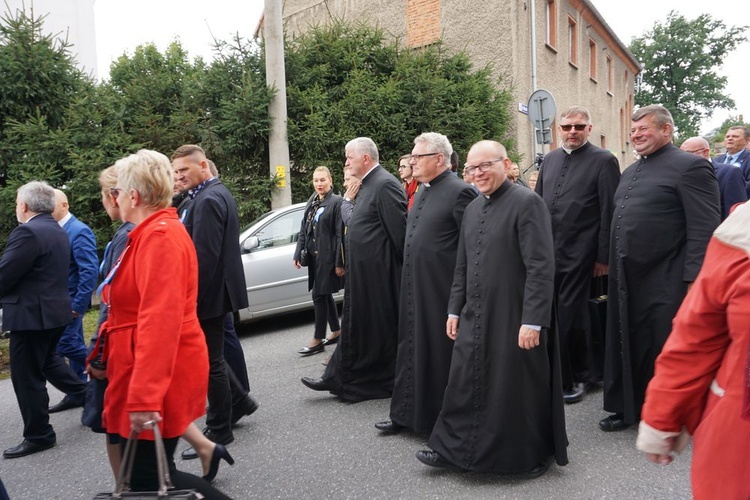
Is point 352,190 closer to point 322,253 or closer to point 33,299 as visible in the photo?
point 322,253

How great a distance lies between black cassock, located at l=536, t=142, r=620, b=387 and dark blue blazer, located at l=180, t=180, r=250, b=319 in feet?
7.81

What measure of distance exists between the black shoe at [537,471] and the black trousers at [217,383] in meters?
1.93

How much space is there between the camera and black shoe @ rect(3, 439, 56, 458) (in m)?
4.16

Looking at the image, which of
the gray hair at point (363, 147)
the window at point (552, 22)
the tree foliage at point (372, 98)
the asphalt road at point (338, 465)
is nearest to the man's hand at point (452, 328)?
the asphalt road at point (338, 465)

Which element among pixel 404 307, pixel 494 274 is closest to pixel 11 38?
pixel 404 307

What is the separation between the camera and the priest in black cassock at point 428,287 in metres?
3.94

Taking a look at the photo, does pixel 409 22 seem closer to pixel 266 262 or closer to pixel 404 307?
pixel 266 262

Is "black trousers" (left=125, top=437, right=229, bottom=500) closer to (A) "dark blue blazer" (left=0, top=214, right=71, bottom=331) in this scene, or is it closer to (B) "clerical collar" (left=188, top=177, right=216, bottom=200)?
(B) "clerical collar" (left=188, top=177, right=216, bottom=200)

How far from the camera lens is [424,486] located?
3369mm

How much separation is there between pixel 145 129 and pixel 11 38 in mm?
2314

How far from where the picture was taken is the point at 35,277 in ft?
13.9

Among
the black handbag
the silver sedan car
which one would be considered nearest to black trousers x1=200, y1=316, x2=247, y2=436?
the black handbag

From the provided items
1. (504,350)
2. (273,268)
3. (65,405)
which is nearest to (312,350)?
(273,268)

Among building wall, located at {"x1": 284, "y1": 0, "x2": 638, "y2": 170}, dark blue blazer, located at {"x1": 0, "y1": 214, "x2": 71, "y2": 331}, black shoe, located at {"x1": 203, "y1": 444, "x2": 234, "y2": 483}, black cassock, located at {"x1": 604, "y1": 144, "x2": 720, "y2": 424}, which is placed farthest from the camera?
building wall, located at {"x1": 284, "y1": 0, "x2": 638, "y2": 170}
